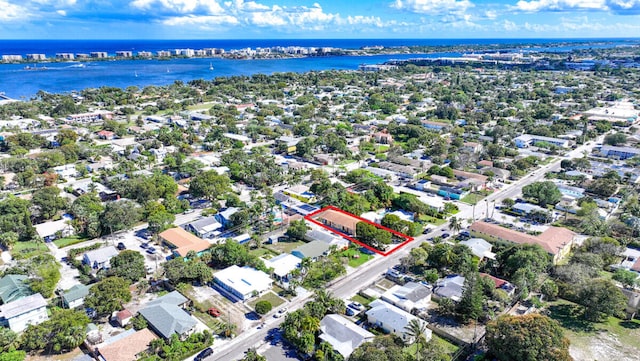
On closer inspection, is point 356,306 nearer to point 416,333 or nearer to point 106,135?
point 416,333

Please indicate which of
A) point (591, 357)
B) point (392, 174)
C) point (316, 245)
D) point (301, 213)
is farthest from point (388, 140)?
point (591, 357)

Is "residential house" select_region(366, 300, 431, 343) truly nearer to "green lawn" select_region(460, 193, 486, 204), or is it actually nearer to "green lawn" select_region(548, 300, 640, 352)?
"green lawn" select_region(548, 300, 640, 352)

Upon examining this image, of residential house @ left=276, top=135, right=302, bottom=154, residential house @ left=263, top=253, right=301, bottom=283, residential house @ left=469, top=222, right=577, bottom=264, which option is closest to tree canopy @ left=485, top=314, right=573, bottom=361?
residential house @ left=469, top=222, right=577, bottom=264

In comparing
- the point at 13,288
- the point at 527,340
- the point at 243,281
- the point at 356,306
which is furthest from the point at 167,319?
the point at 527,340

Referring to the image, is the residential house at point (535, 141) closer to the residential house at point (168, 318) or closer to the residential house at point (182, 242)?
the residential house at point (182, 242)

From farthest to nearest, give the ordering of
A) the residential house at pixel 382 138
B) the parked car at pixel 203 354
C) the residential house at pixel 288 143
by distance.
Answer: the residential house at pixel 382 138
the residential house at pixel 288 143
the parked car at pixel 203 354

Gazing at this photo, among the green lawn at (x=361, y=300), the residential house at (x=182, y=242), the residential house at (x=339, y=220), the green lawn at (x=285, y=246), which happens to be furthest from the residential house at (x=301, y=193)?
the green lawn at (x=361, y=300)
